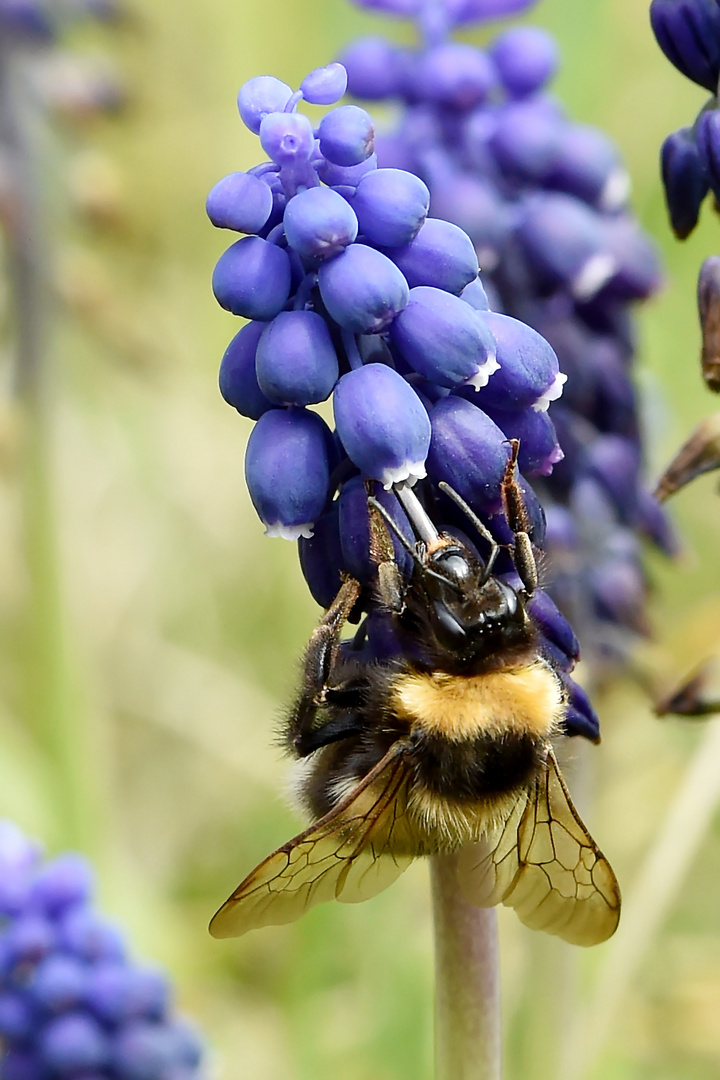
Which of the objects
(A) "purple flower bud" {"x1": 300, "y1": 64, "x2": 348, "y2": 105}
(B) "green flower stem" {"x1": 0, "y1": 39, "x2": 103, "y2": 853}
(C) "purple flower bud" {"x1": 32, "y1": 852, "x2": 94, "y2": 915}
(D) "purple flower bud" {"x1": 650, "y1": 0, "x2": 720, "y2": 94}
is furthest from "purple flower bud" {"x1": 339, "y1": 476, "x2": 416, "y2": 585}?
(B) "green flower stem" {"x1": 0, "y1": 39, "x2": 103, "y2": 853}

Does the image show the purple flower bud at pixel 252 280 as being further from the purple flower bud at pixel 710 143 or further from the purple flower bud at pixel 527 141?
the purple flower bud at pixel 527 141

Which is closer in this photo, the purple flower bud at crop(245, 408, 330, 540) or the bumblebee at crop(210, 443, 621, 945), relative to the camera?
the purple flower bud at crop(245, 408, 330, 540)

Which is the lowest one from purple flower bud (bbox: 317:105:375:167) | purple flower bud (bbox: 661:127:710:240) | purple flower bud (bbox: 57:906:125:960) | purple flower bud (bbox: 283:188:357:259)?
purple flower bud (bbox: 57:906:125:960)

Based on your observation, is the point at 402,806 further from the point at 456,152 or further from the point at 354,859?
the point at 456,152

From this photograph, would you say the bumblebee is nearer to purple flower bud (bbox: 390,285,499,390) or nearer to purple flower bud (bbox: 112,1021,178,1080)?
purple flower bud (bbox: 390,285,499,390)

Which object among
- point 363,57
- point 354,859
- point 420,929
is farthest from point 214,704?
point 354,859

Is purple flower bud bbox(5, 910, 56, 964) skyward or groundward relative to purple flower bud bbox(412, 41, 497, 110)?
groundward

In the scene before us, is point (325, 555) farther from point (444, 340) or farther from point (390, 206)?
point (390, 206)
